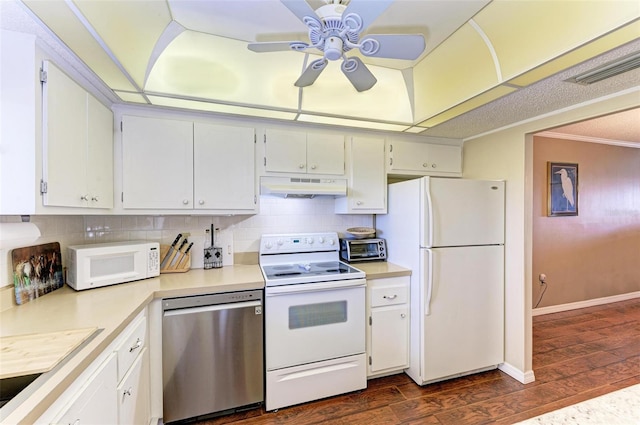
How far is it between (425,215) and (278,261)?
1.33 meters

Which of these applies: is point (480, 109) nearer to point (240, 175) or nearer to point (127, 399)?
point (240, 175)

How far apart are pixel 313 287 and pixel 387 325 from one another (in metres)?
0.77

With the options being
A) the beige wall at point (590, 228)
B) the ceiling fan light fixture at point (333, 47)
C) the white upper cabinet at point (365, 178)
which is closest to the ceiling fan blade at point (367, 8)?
the ceiling fan light fixture at point (333, 47)

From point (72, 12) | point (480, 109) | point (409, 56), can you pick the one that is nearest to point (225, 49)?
point (72, 12)

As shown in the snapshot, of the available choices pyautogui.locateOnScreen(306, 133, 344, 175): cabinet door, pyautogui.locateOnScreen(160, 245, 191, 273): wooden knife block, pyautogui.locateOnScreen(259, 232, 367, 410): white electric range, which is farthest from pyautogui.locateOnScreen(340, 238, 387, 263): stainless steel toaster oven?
pyautogui.locateOnScreen(160, 245, 191, 273): wooden knife block

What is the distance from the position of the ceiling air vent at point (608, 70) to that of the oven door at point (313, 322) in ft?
6.04

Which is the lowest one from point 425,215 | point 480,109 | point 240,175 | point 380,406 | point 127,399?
point 380,406

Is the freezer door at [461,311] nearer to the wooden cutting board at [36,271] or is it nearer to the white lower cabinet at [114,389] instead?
the white lower cabinet at [114,389]

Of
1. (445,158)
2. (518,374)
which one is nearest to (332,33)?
(445,158)

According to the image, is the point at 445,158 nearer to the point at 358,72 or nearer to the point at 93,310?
the point at 358,72

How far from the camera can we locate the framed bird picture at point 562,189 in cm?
350

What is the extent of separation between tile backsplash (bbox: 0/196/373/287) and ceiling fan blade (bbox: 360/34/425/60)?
1504mm

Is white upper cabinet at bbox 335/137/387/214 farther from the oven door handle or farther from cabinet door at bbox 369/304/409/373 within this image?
cabinet door at bbox 369/304/409/373

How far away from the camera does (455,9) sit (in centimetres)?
157
